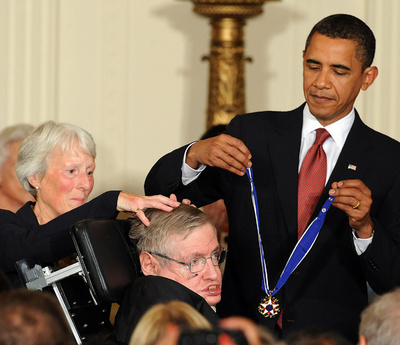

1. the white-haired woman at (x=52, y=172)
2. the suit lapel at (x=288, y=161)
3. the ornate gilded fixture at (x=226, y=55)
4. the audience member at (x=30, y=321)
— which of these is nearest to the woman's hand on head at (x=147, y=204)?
the white-haired woman at (x=52, y=172)

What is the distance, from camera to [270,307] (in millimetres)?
3402

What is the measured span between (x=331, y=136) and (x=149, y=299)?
1022 millimetres

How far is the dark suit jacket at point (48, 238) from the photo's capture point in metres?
3.38

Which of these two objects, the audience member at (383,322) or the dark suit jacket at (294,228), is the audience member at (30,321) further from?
the dark suit jacket at (294,228)

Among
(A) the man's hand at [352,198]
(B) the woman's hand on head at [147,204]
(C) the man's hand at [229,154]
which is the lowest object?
(B) the woman's hand on head at [147,204]

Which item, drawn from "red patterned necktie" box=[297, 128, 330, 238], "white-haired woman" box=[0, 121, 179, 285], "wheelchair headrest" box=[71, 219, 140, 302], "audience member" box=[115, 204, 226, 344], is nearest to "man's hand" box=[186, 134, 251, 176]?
"audience member" box=[115, 204, 226, 344]

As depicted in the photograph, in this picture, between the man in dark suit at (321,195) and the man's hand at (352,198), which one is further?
the man in dark suit at (321,195)

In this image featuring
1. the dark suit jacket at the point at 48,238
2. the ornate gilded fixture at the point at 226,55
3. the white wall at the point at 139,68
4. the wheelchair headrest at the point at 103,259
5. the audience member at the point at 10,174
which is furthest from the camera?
the white wall at the point at 139,68

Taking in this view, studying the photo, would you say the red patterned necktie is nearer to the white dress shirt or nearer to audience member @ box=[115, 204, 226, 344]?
the white dress shirt

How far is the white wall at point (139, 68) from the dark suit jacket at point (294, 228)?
9.23 feet

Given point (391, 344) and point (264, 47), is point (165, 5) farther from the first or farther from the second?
point (391, 344)

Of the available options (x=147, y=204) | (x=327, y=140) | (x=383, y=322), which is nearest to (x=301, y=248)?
(x=327, y=140)

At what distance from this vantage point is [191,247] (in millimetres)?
3264

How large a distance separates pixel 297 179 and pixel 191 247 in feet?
1.75
